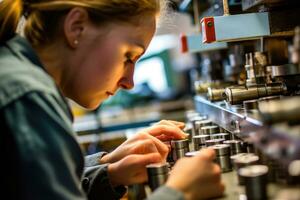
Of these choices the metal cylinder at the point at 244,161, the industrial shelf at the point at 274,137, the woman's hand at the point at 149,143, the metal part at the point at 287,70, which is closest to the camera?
the industrial shelf at the point at 274,137

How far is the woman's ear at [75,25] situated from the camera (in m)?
0.96

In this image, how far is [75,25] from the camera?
97 centimetres

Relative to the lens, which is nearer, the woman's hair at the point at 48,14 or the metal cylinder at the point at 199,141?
the woman's hair at the point at 48,14

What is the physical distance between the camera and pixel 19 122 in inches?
29.2

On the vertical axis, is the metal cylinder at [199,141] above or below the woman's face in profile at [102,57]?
below

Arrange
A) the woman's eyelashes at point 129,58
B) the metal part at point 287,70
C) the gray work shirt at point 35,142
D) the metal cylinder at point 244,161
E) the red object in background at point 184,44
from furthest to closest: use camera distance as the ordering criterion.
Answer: the red object in background at point 184,44, the metal part at point 287,70, the woman's eyelashes at point 129,58, the metal cylinder at point 244,161, the gray work shirt at point 35,142

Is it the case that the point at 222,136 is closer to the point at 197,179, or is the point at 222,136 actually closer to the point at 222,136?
the point at 222,136

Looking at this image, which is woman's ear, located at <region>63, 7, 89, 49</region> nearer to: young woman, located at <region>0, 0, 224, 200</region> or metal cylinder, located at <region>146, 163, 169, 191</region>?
young woman, located at <region>0, 0, 224, 200</region>

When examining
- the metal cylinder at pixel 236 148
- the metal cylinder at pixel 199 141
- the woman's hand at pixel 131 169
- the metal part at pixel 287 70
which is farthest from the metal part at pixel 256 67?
the woman's hand at pixel 131 169

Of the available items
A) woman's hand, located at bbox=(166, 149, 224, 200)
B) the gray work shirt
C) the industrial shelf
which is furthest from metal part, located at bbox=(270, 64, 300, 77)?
the gray work shirt

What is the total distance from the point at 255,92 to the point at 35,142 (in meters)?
0.74

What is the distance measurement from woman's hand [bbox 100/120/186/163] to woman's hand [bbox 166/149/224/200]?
1.05 ft

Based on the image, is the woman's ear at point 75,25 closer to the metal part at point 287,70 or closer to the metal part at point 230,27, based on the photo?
the metal part at point 230,27

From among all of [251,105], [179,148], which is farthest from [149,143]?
[251,105]
